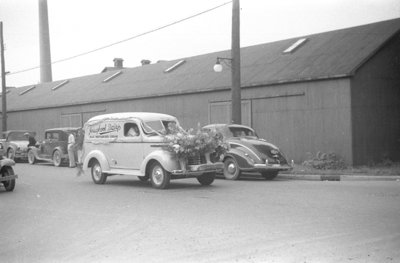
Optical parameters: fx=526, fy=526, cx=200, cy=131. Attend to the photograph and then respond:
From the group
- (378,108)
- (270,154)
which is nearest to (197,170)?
(270,154)

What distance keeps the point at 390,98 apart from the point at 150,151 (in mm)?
11257

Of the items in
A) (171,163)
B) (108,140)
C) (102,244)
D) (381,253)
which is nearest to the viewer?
(381,253)

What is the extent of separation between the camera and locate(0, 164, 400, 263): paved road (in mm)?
6457

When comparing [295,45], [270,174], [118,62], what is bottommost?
[270,174]

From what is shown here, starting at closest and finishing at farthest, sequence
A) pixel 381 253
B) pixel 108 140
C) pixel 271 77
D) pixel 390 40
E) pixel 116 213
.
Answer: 1. pixel 381 253
2. pixel 116 213
3. pixel 108 140
4. pixel 390 40
5. pixel 271 77

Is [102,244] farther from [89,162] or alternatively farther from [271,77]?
[271,77]

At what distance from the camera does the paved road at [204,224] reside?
6457mm

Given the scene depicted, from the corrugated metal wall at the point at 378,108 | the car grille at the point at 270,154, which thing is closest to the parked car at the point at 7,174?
the car grille at the point at 270,154

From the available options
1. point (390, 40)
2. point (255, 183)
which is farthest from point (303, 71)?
point (255, 183)

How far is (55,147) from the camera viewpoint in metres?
23.9

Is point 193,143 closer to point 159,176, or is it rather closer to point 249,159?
point 159,176

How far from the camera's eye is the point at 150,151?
45.4 ft

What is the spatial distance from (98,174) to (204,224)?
761 cm

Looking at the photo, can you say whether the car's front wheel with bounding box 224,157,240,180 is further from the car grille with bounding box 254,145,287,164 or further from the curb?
the curb
